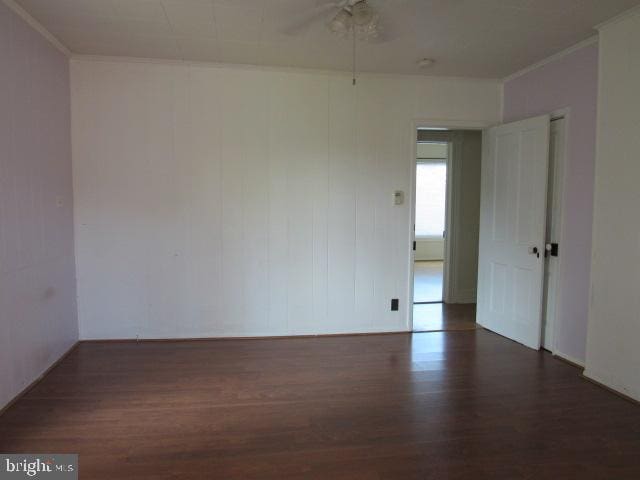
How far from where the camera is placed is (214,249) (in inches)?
159

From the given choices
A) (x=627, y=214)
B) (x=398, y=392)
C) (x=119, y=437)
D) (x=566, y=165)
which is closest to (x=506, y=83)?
(x=566, y=165)

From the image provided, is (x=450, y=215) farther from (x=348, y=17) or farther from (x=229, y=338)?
(x=348, y=17)

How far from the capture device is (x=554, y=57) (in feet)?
11.9

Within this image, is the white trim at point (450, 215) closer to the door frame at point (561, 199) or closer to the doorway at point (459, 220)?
the doorway at point (459, 220)

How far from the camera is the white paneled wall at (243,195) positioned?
3.86 metres

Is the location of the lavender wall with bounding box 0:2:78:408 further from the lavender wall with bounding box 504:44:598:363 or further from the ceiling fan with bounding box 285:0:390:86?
the lavender wall with bounding box 504:44:598:363

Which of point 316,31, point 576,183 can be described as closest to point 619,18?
point 576,183

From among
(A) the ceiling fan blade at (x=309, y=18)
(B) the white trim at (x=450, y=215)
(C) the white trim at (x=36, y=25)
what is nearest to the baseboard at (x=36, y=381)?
(C) the white trim at (x=36, y=25)

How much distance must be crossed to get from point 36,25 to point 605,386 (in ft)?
16.2

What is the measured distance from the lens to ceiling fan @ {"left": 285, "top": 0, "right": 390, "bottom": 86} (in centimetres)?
261

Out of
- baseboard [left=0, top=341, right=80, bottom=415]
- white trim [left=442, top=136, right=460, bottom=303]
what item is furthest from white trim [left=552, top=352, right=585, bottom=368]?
baseboard [left=0, top=341, right=80, bottom=415]

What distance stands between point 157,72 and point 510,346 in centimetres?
419

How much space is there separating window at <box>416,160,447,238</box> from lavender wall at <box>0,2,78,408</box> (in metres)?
7.26

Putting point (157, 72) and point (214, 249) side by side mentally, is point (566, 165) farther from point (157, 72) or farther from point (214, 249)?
point (157, 72)
